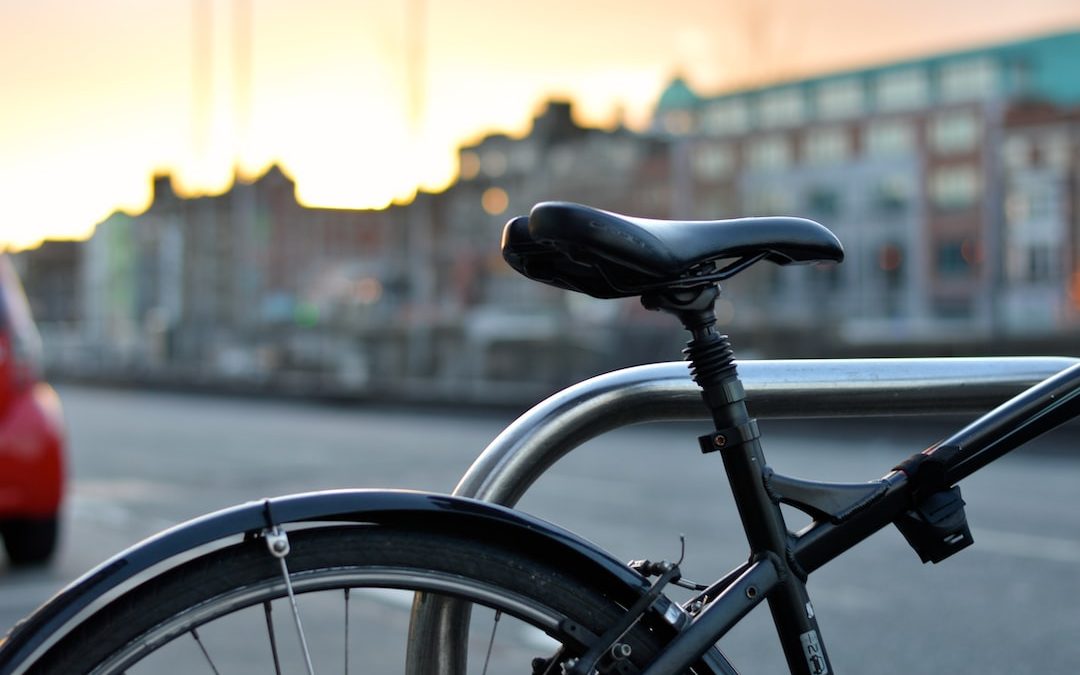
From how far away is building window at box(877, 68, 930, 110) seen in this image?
7825 cm

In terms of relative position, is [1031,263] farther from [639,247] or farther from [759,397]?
[639,247]

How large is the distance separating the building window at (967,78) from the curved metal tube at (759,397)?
77.7 metres

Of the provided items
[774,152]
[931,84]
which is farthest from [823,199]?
[931,84]

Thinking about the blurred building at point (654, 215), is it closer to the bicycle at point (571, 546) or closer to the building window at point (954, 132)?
the building window at point (954, 132)

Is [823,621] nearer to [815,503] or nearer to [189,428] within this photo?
[815,503]

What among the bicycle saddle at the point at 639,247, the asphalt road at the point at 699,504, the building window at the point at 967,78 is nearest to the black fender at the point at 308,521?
the bicycle saddle at the point at 639,247

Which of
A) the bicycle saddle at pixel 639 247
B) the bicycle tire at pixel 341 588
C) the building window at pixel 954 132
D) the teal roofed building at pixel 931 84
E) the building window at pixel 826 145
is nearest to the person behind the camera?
the bicycle tire at pixel 341 588

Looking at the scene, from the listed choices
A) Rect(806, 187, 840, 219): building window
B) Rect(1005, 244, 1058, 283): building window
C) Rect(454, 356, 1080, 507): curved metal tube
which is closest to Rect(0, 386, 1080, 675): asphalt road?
Rect(1005, 244, 1058, 283): building window

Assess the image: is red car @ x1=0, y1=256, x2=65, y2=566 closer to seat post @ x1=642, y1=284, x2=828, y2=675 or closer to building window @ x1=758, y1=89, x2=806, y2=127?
seat post @ x1=642, y1=284, x2=828, y2=675

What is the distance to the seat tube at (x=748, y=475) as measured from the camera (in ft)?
5.10

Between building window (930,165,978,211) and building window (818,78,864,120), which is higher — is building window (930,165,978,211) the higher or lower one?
the lower one

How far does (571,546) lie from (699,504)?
787 cm

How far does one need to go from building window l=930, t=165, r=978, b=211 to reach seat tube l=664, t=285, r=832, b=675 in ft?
241

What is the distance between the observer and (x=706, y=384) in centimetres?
157
